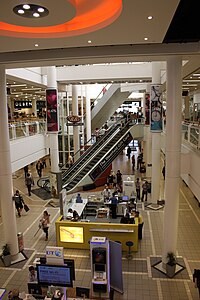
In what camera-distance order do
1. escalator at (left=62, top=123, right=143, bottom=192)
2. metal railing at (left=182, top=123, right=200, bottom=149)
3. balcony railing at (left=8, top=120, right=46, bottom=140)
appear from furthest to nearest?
escalator at (left=62, top=123, right=143, bottom=192) < balcony railing at (left=8, top=120, right=46, bottom=140) < metal railing at (left=182, top=123, right=200, bottom=149)

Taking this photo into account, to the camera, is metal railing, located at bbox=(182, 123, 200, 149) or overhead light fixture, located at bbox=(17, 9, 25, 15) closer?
overhead light fixture, located at bbox=(17, 9, 25, 15)

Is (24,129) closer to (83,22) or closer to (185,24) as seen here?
(83,22)

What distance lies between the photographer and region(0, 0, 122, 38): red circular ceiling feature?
227 inches

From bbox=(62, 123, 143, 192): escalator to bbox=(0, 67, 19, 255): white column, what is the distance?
7.85 meters

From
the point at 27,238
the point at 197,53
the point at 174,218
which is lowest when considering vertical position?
the point at 27,238

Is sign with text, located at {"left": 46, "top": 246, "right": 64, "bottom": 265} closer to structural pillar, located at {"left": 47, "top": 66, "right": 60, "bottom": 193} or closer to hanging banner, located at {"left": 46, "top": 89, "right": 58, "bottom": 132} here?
structural pillar, located at {"left": 47, "top": 66, "right": 60, "bottom": 193}

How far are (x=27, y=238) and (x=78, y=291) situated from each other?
5.88 m

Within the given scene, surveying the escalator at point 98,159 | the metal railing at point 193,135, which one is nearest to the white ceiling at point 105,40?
the metal railing at point 193,135

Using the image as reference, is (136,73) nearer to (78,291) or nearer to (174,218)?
(174,218)

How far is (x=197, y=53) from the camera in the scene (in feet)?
28.6

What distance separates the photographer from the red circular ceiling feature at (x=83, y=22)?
5758mm

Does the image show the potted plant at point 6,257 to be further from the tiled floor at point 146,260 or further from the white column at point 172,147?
the white column at point 172,147

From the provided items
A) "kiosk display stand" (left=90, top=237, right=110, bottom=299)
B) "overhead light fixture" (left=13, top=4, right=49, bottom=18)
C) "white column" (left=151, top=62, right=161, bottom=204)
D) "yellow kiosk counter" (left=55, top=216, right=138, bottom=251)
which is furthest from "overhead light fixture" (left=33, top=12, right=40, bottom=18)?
"white column" (left=151, top=62, right=161, bottom=204)

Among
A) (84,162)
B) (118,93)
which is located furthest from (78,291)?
(118,93)
